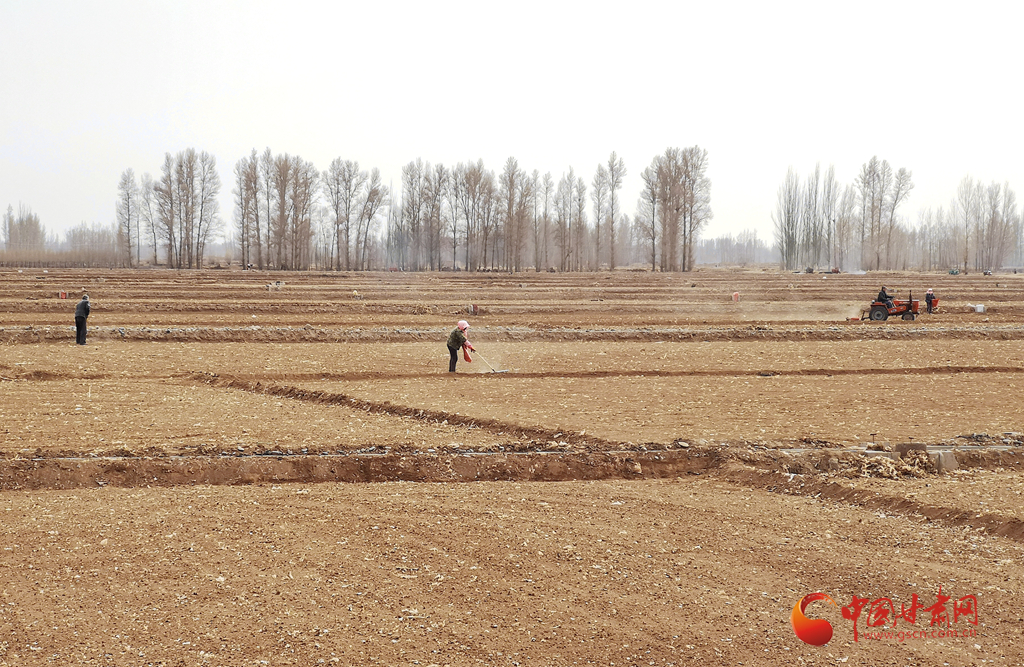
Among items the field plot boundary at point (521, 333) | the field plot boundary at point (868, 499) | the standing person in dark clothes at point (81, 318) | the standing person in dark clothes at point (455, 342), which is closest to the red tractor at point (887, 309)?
the field plot boundary at point (521, 333)

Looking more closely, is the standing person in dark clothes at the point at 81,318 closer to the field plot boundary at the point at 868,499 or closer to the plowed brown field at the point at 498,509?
the plowed brown field at the point at 498,509

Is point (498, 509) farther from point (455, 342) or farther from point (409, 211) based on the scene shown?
point (409, 211)

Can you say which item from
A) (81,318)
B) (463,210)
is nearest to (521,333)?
(81,318)

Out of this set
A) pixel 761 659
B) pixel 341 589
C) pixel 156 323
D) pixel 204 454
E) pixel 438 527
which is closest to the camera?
pixel 761 659

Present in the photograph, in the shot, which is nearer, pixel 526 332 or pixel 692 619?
pixel 692 619

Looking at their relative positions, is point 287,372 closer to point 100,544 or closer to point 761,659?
point 100,544

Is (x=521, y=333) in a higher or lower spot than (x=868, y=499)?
higher

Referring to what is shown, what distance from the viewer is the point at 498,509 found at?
10594mm

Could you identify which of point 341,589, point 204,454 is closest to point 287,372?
point 204,454

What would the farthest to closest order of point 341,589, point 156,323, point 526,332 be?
point 156,323, point 526,332, point 341,589

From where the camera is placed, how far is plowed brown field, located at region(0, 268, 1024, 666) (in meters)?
7.05

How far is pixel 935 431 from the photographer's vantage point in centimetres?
1502

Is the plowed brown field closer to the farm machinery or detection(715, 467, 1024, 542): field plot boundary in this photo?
detection(715, 467, 1024, 542): field plot boundary

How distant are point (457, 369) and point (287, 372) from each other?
16.1 feet
